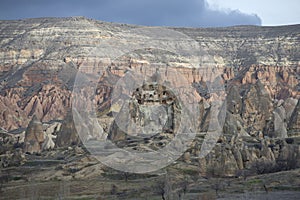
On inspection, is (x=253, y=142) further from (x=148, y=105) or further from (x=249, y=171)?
(x=148, y=105)

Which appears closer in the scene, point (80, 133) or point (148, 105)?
point (148, 105)

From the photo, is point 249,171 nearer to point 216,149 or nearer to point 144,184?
point 216,149

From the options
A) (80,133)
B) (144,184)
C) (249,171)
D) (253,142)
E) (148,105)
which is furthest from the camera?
(80,133)

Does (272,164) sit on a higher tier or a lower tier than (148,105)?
lower

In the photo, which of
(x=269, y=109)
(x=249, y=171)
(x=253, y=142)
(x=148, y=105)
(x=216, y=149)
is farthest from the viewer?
(x=269, y=109)

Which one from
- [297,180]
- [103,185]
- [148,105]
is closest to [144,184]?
[103,185]

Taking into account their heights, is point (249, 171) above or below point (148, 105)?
below

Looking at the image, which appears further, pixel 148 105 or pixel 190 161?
pixel 190 161

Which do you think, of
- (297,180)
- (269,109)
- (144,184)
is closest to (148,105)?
(144,184)

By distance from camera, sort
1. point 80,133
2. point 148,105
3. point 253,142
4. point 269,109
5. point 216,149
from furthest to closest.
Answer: point 269,109
point 80,133
point 253,142
point 216,149
point 148,105
